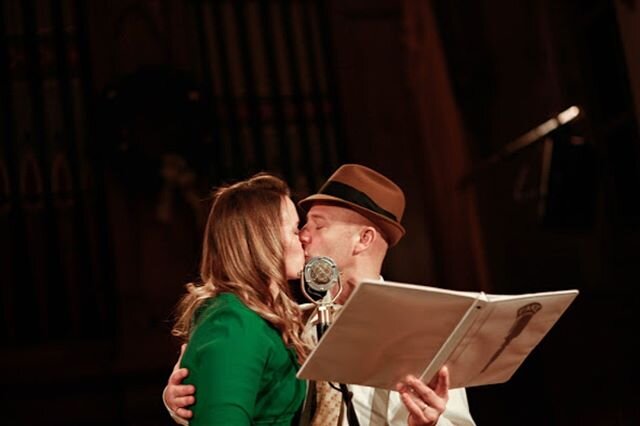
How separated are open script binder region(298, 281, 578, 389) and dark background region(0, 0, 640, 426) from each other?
2115 mm

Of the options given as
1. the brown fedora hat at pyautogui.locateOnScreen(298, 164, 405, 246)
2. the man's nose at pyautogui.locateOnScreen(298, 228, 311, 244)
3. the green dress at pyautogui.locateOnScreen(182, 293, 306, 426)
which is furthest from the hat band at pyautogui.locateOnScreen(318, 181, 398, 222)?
the green dress at pyautogui.locateOnScreen(182, 293, 306, 426)

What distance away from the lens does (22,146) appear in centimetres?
507

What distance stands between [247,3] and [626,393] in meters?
3.23

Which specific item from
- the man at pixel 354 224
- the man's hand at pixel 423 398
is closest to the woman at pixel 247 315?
the man's hand at pixel 423 398

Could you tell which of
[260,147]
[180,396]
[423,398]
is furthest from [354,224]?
[260,147]

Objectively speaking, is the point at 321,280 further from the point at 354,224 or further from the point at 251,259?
the point at 354,224

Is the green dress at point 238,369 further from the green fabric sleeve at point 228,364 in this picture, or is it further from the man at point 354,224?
the man at point 354,224

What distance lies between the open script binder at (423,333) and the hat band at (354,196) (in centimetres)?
69

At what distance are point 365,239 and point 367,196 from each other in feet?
0.41

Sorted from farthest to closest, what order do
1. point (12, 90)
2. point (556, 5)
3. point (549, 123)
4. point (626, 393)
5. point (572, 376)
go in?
point (12, 90), point (556, 5), point (549, 123), point (572, 376), point (626, 393)

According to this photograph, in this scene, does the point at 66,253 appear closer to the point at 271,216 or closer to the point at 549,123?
the point at 549,123

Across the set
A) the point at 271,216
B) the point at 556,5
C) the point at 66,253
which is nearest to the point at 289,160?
the point at 66,253

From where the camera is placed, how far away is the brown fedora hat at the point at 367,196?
264cm

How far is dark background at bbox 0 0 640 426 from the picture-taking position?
4.50 m
